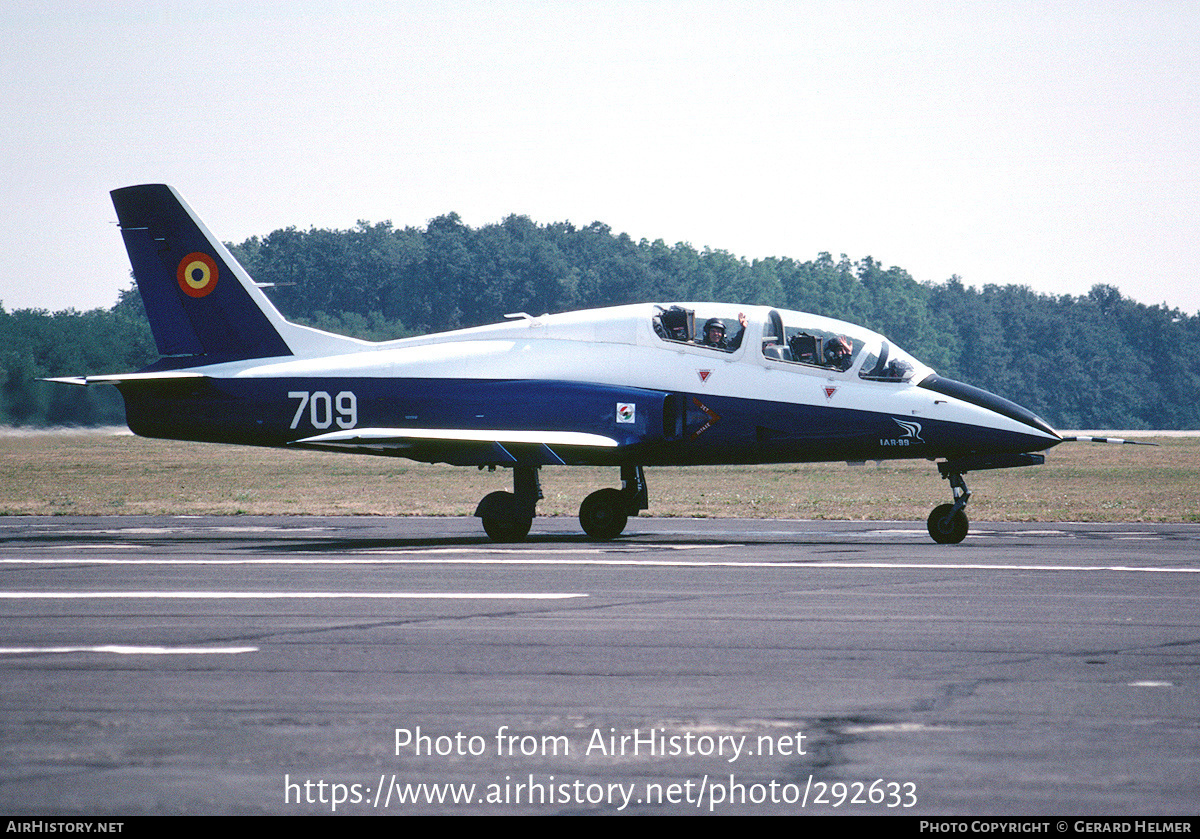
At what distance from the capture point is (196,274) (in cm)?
2164

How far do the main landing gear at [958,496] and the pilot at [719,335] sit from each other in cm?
338

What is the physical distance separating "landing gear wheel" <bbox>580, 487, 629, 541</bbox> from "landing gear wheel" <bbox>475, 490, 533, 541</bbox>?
0.95m

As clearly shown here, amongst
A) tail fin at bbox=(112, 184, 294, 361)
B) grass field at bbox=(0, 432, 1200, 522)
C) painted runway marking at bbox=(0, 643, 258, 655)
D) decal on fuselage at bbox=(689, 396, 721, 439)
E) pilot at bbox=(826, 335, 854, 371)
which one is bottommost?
grass field at bbox=(0, 432, 1200, 522)

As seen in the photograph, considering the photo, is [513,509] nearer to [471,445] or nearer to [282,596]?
[471,445]

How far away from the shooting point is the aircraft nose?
19.1 metres

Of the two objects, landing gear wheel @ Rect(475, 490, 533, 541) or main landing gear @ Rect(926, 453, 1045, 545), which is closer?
main landing gear @ Rect(926, 453, 1045, 545)

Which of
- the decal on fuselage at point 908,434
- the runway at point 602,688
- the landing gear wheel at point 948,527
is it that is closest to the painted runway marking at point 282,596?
the runway at point 602,688

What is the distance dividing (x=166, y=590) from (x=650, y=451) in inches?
345

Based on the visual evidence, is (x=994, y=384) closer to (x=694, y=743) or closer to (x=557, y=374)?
(x=557, y=374)

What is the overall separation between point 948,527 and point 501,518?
6.16 metres

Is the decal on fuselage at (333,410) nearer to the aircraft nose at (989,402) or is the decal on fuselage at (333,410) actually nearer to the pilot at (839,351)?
the pilot at (839,351)

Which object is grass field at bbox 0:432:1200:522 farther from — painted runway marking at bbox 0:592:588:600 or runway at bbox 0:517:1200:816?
painted runway marking at bbox 0:592:588:600

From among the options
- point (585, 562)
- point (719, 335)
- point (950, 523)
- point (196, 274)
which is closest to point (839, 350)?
point (719, 335)

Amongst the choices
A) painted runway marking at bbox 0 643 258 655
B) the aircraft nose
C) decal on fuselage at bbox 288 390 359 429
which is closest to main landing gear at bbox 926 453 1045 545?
the aircraft nose
